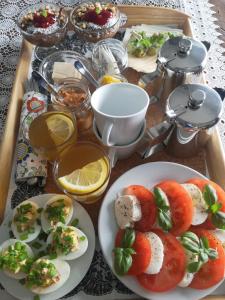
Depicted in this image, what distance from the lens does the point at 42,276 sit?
67 cm

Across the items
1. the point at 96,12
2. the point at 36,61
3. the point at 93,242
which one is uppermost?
the point at 96,12

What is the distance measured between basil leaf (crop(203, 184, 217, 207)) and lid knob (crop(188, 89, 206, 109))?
187mm

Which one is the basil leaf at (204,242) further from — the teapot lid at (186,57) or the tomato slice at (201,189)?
the teapot lid at (186,57)

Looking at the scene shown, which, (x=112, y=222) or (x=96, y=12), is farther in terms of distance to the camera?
(x=96, y=12)

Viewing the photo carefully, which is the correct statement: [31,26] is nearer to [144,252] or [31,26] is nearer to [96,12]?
[96,12]

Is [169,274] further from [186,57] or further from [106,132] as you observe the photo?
[186,57]

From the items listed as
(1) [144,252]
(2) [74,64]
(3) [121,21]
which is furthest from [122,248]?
(3) [121,21]

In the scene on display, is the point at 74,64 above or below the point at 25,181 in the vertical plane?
above

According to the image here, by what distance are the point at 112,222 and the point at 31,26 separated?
0.72 m

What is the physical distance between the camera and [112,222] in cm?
75

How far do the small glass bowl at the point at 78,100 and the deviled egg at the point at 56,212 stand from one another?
0.77 ft

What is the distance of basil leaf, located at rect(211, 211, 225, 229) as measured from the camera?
700mm

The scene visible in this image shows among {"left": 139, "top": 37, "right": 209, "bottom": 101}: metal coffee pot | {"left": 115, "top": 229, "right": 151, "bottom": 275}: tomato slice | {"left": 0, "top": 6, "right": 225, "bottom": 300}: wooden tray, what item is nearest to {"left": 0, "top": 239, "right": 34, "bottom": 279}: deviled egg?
{"left": 0, "top": 6, "right": 225, "bottom": 300}: wooden tray

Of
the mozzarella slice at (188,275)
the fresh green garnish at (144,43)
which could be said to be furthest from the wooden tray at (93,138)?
the fresh green garnish at (144,43)
